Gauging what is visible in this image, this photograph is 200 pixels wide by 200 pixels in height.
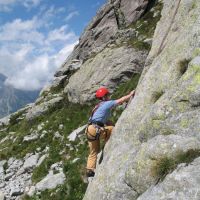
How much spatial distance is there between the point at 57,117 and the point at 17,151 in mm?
5032

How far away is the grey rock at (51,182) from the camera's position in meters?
22.1

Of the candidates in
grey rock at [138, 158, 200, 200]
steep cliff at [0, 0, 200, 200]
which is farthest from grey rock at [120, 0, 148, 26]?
grey rock at [138, 158, 200, 200]

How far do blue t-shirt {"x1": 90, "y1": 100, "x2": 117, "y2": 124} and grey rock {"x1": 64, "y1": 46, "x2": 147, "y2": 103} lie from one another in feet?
55.9

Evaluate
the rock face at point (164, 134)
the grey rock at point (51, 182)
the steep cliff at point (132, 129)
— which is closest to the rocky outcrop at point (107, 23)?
the steep cliff at point (132, 129)

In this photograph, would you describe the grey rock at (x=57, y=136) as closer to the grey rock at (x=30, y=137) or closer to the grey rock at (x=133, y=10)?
the grey rock at (x=30, y=137)

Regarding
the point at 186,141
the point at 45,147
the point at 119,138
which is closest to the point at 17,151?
the point at 45,147

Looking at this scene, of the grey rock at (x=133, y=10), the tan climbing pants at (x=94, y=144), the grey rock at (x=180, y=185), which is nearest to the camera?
the grey rock at (x=180, y=185)

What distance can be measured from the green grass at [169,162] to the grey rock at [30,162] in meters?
17.8

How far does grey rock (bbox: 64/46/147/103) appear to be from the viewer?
111 ft

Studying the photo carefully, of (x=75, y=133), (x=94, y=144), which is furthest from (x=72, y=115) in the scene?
(x=94, y=144)

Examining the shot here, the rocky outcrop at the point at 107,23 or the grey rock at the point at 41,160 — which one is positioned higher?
the rocky outcrop at the point at 107,23

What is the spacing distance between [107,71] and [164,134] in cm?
2315

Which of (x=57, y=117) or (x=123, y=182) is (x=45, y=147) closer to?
(x=57, y=117)

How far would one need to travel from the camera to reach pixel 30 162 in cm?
2836
